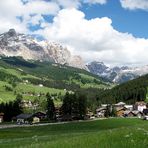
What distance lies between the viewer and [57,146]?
26844mm

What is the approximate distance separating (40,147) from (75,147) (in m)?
2.57

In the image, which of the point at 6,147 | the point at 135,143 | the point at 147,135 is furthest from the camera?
the point at 6,147

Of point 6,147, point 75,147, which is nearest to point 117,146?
point 75,147

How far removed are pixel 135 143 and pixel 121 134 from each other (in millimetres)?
3071

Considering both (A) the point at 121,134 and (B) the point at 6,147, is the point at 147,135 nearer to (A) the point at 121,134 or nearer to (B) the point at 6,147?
(A) the point at 121,134

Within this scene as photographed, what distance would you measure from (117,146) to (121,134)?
9.67 ft

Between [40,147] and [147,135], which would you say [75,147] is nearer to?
[40,147]

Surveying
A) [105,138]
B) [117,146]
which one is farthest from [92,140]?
[117,146]

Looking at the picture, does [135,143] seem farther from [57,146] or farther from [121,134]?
[57,146]

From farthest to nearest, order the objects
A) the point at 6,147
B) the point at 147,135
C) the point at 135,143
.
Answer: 1. the point at 6,147
2. the point at 147,135
3. the point at 135,143

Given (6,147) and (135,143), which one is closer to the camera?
(135,143)

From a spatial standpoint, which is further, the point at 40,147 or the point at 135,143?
the point at 40,147

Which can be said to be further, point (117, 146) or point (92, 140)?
point (92, 140)

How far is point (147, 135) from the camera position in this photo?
2600 centimetres
